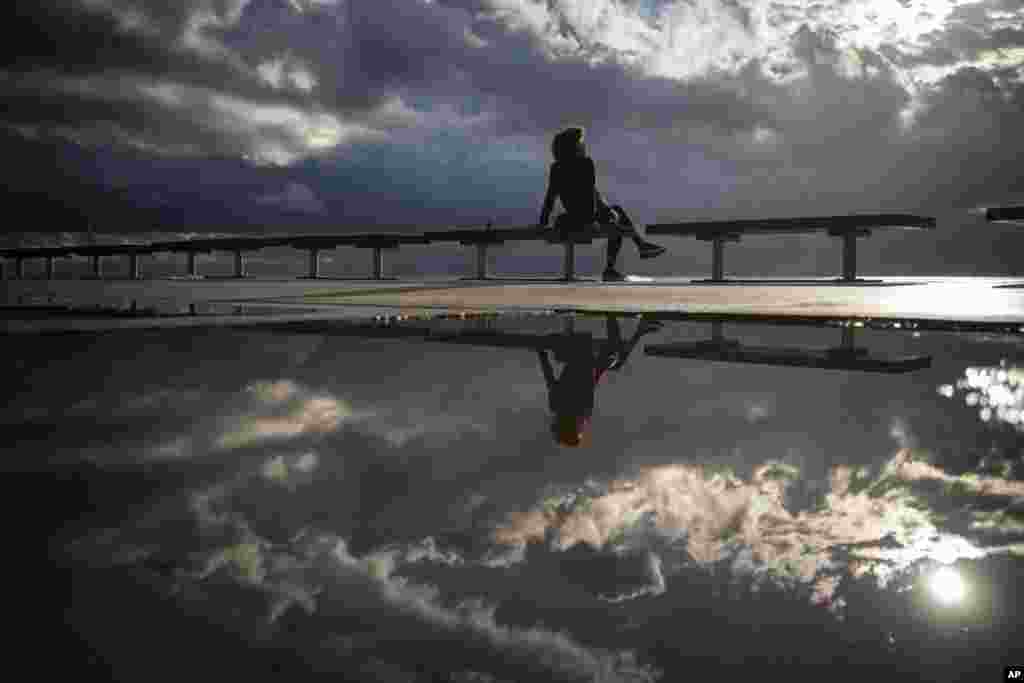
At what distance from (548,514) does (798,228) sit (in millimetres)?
17678

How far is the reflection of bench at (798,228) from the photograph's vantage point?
17125 millimetres

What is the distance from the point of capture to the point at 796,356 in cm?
480

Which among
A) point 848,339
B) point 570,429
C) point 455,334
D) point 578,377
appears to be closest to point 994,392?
point 578,377

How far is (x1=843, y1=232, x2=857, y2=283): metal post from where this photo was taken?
61.4 feet

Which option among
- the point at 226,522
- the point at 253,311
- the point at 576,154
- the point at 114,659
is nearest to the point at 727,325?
the point at 253,311

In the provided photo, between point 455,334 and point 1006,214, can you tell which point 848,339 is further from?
point 1006,214

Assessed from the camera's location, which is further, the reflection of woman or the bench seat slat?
the bench seat slat

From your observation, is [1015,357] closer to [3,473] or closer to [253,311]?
[3,473]

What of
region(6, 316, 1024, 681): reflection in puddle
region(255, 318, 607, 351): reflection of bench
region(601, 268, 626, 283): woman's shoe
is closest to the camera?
region(6, 316, 1024, 681): reflection in puddle

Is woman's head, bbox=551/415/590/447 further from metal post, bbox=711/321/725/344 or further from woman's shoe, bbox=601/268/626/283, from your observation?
woman's shoe, bbox=601/268/626/283

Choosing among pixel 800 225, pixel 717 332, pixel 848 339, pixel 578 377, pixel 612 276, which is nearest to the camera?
pixel 578 377

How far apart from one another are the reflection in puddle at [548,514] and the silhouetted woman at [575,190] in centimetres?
1132

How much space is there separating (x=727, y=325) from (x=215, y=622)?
6336 mm

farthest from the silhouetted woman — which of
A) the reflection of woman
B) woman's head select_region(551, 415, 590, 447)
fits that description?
woman's head select_region(551, 415, 590, 447)
